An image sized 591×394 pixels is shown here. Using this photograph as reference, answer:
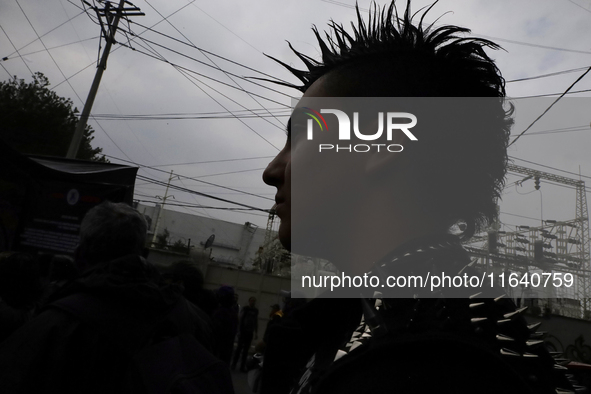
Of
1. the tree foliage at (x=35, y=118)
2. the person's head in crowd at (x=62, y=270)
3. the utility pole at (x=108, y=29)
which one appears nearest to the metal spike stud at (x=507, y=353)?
the person's head in crowd at (x=62, y=270)

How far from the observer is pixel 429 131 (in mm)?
889

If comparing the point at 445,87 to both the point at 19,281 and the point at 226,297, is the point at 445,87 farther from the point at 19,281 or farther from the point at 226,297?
the point at 226,297

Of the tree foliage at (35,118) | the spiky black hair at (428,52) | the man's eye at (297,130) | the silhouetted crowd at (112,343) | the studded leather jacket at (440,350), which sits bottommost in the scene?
the silhouetted crowd at (112,343)

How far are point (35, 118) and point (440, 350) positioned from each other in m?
16.7

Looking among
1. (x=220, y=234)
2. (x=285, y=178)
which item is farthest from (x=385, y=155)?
(x=220, y=234)

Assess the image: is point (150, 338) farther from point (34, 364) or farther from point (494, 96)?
point (494, 96)

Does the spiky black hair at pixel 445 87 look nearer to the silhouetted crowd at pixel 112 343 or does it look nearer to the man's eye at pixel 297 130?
the man's eye at pixel 297 130

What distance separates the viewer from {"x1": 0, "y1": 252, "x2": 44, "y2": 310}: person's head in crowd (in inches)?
99.3

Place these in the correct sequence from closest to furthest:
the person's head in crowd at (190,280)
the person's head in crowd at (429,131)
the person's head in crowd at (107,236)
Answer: the person's head in crowd at (429,131), the person's head in crowd at (107,236), the person's head in crowd at (190,280)

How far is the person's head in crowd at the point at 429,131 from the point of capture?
0.84 m

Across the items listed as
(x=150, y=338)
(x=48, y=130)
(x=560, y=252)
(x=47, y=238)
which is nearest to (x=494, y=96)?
(x=150, y=338)

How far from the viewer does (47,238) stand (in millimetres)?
4348

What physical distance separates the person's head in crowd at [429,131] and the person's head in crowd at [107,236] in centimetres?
104

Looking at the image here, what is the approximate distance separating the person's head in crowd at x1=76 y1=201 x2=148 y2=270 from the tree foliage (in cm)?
1391
